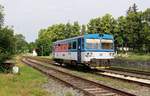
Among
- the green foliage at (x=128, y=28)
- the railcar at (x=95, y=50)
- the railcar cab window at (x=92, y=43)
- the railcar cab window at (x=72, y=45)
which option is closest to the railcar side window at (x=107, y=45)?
the railcar at (x=95, y=50)

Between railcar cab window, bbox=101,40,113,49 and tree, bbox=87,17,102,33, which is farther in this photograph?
tree, bbox=87,17,102,33

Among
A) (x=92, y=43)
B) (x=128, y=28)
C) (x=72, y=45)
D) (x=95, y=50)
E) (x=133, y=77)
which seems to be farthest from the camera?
(x=128, y=28)

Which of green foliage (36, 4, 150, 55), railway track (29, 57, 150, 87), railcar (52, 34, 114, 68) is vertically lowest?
railway track (29, 57, 150, 87)

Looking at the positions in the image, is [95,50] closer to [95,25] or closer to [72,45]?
[72,45]

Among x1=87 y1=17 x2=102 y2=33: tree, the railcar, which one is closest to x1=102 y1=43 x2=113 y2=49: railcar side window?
the railcar

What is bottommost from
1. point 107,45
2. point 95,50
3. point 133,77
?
point 133,77

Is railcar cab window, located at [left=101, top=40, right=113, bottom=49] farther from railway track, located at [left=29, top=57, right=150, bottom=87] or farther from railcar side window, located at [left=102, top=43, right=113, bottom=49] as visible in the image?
railway track, located at [left=29, top=57, right=150, bottom=87]

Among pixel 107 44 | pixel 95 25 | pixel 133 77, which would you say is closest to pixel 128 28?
pixel 95 25

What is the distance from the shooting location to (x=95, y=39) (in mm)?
28422

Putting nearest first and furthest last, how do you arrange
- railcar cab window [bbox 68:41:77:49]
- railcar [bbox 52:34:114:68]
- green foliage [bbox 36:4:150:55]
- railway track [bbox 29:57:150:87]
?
1. railway track [bbox 29:57:150:87]
2. railcar [bbox 52:34:114:68]
3. railcar cab window [bbox 68:41:77:49]
4. green foliage [bbox 36:4:150:55]

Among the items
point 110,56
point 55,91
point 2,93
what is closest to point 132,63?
point 110,56

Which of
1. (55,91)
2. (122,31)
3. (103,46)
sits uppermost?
(122,31)

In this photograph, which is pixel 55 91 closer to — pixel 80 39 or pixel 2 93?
pixel 2 93

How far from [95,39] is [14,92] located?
1388 centimetres
